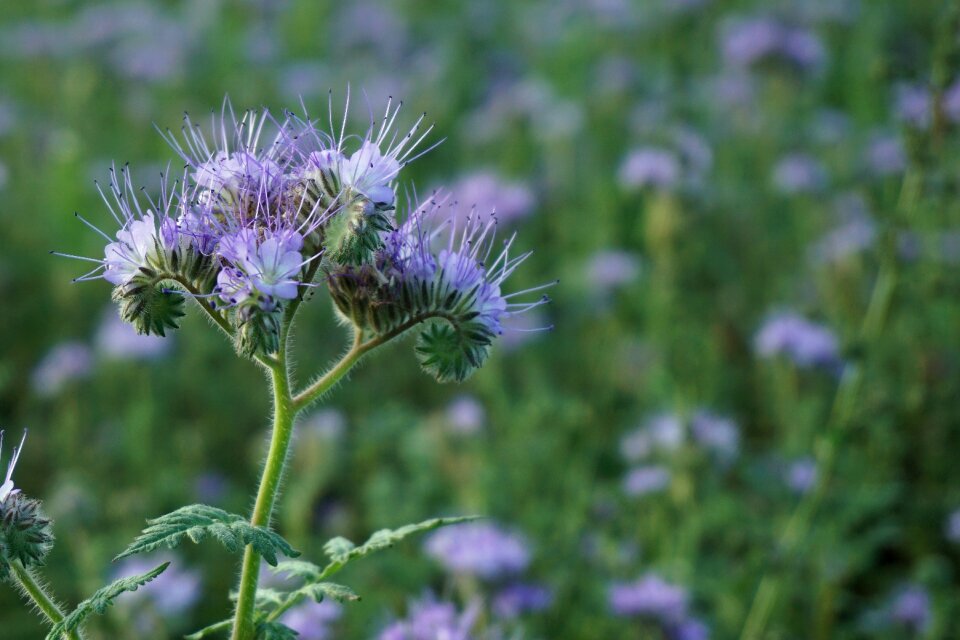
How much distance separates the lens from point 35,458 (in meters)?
4.71

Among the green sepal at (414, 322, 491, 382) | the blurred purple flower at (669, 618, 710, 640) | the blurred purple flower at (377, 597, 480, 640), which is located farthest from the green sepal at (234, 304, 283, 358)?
the blurred purple flower at (669, 618, 710, 640)

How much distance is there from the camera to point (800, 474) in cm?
420

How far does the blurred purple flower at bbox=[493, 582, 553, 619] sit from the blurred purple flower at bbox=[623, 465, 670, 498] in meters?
0.65

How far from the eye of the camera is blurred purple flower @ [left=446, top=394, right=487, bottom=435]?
4.42m

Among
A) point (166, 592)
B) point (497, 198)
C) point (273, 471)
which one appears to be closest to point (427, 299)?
point (273, 471)

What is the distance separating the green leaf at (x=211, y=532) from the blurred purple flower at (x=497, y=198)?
3798mm

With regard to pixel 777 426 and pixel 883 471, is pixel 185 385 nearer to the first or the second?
pixel 777 426

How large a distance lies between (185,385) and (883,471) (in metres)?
3.20

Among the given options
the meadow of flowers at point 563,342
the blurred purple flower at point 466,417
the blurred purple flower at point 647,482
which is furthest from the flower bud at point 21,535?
the blurred purple flower at point 466,417

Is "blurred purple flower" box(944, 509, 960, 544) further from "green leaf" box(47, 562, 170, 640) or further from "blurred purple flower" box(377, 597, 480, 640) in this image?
"green leaf" box(47, 562, 170, 640)

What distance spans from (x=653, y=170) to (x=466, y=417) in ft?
5.22

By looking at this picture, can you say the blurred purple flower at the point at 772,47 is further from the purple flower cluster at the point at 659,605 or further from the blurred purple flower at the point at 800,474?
the purple flower cluster at the point at 659,605

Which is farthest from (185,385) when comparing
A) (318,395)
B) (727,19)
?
(727,19)

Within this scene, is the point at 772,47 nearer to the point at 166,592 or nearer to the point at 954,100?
the point at 954,100
